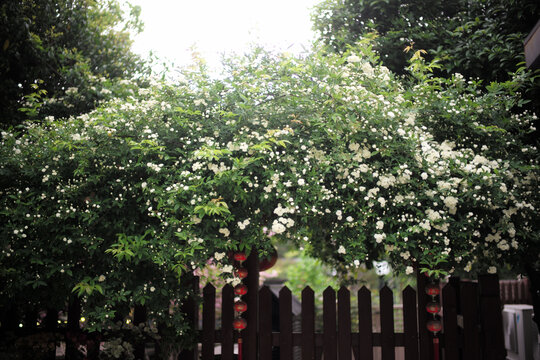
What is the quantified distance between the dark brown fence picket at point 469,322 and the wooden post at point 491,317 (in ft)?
0.34

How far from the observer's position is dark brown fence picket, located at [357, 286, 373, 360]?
4582mm

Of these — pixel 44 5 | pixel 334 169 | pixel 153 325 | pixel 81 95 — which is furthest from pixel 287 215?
pixel 44 5

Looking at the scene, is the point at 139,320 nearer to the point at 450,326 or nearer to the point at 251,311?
the point at 251,311

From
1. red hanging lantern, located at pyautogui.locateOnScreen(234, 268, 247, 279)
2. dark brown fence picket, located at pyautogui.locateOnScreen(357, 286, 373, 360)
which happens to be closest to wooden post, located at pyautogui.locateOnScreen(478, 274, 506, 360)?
dark brown fence picket, located at pyautogui.locateOnScreen(357, 286, 373, 360)

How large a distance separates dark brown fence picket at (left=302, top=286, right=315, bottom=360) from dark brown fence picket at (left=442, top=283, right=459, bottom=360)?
56.1 inches

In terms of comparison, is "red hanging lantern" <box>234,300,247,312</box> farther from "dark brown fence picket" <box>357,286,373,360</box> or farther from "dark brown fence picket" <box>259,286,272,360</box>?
"dark brown fence picket" <box>357,286,373,360</box>

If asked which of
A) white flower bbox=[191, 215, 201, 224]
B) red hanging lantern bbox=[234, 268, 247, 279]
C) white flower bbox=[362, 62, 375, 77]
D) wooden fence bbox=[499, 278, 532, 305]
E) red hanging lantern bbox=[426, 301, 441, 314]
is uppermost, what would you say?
white flower bbox=[362, 62, 375, 77]

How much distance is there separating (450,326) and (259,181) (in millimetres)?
2699

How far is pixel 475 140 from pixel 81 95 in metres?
4.92

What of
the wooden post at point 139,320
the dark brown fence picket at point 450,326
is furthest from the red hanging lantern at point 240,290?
the dark brown fence picket at point 450,326

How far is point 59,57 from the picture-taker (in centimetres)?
598

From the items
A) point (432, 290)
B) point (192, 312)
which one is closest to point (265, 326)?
point (192, 312)

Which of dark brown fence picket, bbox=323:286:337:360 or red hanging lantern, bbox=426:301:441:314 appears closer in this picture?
red hanging lantern, bbox=426:301:441:314

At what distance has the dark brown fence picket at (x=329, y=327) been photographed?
4.62m
